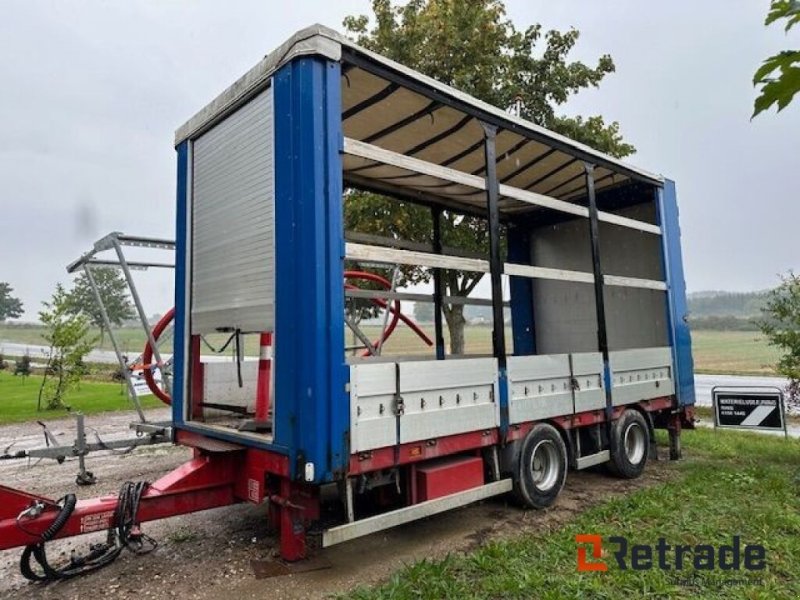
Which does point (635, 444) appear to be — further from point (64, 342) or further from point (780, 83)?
point (64, 342)

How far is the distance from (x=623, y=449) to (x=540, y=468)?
56.7 inches

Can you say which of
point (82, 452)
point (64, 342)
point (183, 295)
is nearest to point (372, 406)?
point (183, 295)

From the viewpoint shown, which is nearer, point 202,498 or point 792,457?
point 202,498

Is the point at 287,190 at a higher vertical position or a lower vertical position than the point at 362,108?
lower

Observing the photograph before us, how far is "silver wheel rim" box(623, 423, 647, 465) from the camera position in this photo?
640cm

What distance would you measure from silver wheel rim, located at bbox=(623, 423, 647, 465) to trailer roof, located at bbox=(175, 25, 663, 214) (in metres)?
2.98

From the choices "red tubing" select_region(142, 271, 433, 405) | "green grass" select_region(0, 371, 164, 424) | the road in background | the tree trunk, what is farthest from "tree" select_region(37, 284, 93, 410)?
the road in background

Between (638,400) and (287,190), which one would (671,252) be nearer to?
(638,400)

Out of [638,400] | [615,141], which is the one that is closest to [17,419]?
[638,400]

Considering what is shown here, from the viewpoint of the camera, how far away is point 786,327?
8172 mm

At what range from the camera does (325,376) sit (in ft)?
11.2

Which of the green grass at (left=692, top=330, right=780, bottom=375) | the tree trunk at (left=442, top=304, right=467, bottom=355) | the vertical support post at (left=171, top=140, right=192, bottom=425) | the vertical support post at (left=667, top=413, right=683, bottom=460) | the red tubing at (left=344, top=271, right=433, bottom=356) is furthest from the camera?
the green grass at (left=692, top=330, right=780, bottom=375)

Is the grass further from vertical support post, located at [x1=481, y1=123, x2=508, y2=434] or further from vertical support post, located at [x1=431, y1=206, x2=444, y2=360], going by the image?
vertical support post, located at [x1=431, y1=206, x2=444, y2=360]

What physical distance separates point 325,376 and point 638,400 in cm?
444
